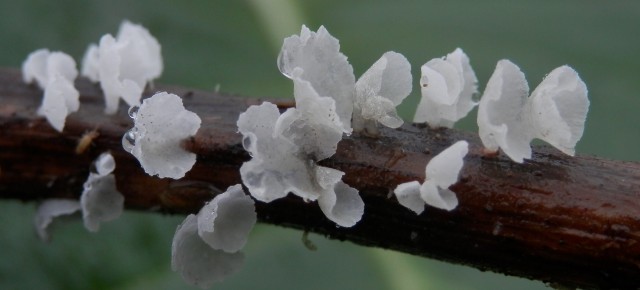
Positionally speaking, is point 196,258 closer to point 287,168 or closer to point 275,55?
point 287,168

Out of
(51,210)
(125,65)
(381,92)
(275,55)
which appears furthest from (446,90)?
(275,55)

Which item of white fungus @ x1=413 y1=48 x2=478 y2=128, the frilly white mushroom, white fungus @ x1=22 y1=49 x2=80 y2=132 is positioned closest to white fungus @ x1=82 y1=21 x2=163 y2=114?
white fungus @ x1=22 y1=49 x2=80 y2=132

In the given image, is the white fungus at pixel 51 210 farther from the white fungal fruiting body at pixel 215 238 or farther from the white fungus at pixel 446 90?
the white fungus at pixel 446 90

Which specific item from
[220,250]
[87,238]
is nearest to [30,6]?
[87,238]

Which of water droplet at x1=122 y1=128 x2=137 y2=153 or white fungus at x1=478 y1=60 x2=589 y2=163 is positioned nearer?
white fungus at x1=478 y1=60 x2=589 y2=163

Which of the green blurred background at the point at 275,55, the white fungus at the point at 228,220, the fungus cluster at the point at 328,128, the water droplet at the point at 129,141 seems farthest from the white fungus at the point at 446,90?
the green blurred background at the point at 275,55

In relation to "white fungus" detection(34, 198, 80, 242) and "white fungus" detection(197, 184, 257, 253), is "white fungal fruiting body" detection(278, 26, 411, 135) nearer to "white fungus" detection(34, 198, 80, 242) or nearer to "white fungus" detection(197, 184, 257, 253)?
"white fungus" detection(197, 184, 257, 253)
